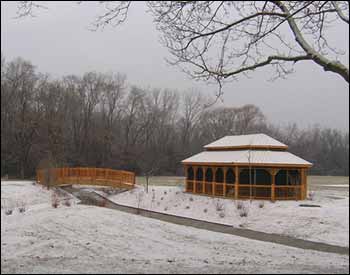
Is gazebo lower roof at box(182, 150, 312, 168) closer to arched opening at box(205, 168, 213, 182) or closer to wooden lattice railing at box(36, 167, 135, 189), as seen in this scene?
arched opening at box(205, 168, 213, 182)

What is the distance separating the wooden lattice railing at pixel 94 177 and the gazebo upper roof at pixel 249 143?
7393 mm

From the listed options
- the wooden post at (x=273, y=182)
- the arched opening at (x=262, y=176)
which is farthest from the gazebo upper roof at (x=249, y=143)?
the wooden post at (x=273, y=182)

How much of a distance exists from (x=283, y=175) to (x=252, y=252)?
55.4ft

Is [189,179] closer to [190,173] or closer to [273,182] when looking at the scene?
[190,173]

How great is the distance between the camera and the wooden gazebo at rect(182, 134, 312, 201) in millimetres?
25219

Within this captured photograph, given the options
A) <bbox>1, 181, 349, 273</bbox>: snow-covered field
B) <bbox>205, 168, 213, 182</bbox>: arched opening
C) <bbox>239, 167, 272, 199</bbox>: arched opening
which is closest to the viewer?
<bbox>1, 181, 349, 273</bbox>: snow-covered field

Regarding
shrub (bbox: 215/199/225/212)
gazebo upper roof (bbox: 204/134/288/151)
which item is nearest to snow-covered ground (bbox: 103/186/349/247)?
shrub (bbox: 215/199/225/212)

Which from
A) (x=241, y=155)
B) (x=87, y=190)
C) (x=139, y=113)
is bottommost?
(x=87, y=190)

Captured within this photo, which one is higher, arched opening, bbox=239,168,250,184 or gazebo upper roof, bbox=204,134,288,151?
gazebo upper roof, bbox=204,134,288,151

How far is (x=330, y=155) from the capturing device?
7781 centimetres

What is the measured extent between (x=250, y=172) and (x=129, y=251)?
661 inches

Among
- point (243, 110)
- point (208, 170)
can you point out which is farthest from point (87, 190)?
point (243, 110)

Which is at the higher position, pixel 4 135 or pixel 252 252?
pixel 4 135

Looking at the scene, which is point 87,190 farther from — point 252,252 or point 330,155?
point 330,155
